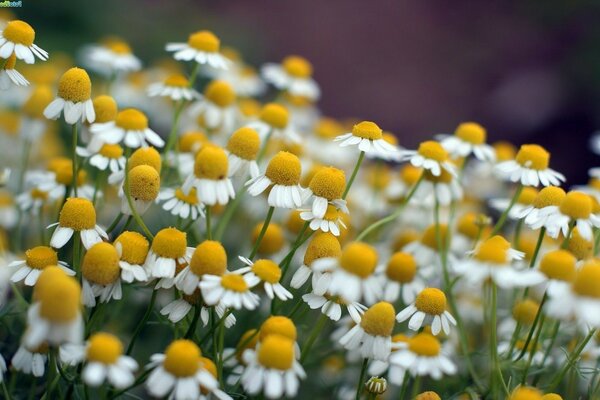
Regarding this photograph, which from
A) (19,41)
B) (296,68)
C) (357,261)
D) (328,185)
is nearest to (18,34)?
(19,41)

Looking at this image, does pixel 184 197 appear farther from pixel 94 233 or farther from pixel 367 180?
pixel 367 180

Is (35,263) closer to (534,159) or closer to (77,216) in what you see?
(77,216)

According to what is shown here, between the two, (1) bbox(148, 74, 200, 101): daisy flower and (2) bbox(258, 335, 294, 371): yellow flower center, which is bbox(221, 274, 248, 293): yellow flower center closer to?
(2) bbox(258, 335, 294, 371): yellow flower center

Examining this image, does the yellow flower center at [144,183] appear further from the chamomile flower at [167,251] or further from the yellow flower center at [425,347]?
the yellow flower center at [425,347]


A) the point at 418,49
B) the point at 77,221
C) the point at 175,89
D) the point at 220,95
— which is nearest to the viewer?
the point at 77,221

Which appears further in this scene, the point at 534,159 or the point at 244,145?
the point at 534,159

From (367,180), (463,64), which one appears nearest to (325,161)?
(367,180)

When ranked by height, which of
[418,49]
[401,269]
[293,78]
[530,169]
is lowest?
[418,49]

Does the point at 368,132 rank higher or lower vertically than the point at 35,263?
higher
